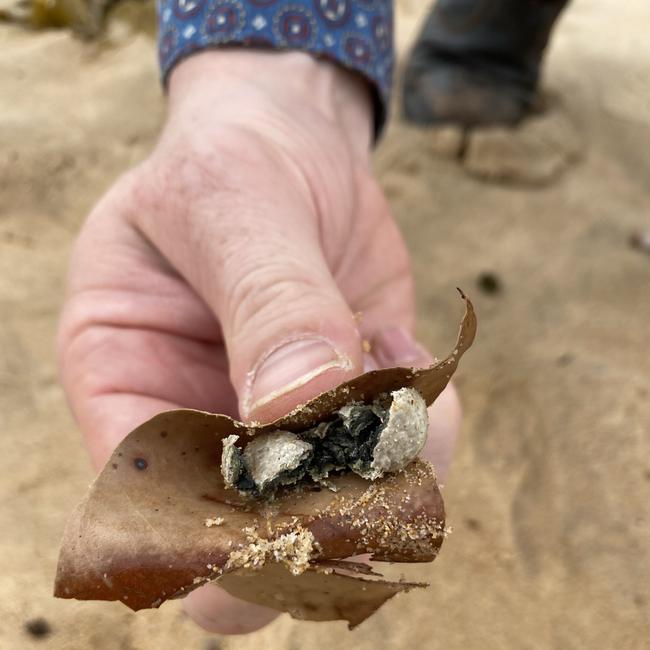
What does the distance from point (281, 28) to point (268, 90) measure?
1.04ft

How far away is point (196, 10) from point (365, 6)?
550mm

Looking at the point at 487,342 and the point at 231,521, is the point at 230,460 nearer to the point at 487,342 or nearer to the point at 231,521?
the point at 231,521

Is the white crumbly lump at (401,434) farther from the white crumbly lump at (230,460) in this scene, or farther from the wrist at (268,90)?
the wrist at (268,90)

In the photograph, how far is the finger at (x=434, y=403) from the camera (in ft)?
4.62

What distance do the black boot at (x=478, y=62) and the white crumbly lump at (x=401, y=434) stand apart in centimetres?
247

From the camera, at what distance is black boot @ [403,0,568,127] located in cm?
312

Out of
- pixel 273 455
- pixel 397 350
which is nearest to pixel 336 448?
pixel 273 455

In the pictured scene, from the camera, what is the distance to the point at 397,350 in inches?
63.8

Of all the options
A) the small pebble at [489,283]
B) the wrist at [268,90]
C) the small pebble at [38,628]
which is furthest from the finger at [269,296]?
the small pebble at [489,283]

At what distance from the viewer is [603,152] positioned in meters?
3.12

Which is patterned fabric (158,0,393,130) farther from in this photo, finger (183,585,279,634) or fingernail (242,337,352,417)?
finger (183,585,279,634)

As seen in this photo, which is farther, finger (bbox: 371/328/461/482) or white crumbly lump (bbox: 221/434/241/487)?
finger (bbox: 371/328/461/482)

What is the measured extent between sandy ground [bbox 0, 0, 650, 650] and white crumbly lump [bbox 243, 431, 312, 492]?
707 mm

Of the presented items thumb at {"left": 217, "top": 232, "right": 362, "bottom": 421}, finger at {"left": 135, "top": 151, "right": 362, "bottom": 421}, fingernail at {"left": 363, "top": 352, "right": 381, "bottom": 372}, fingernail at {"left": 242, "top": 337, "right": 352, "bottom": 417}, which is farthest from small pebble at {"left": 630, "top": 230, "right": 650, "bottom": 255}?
fingernail at {"left": 242, "top": 337, "right": 352, "bottom": 417}
